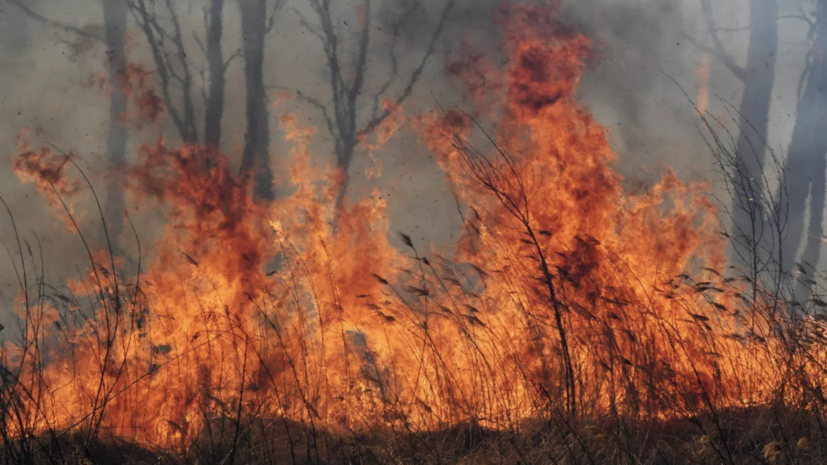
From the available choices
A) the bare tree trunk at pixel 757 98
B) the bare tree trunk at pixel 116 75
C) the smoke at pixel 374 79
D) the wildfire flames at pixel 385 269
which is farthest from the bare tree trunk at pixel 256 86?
the bare tree trunk at pixel 757 98

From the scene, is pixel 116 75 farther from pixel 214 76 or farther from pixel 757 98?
pixel 757 98

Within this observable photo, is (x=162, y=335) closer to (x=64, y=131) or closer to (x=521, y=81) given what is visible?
(x=64, y=131)

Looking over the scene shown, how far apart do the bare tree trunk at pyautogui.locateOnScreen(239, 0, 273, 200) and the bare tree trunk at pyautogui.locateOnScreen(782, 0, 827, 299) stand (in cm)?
326

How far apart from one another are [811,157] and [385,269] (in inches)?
111

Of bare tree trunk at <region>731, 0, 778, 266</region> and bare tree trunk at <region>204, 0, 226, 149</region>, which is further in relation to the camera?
bare tree trunk at <region>731, 0, 778, 266</region>

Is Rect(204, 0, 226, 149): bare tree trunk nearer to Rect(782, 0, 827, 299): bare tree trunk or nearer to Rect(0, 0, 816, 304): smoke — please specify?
Rect(0, 0, 816, 304): smoke

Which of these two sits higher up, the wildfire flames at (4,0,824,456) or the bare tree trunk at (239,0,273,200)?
the bare tree trunk at (239,0,273,200)

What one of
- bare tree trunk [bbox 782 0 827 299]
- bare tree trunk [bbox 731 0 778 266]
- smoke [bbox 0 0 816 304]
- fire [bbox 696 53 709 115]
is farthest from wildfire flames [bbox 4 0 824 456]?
bare tree trunk [bbox 782 0 827 299]

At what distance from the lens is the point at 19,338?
380cm

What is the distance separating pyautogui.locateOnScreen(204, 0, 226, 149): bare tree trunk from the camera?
12.6ft

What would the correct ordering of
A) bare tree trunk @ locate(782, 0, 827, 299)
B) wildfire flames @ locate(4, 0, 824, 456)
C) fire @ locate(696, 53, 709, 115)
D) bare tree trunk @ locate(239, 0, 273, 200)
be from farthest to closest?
bare tree trunk @ locate(782, 0, 827, 299) < fire @ locate(696, 53, 709, 115) < bare tree trunk @ locate(239, 0, 273, 200) < wildfire flames @ locate(4, 0, 824, 456)

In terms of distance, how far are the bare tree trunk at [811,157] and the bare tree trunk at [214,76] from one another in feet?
11.6

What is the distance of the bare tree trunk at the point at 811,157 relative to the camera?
4.15 m

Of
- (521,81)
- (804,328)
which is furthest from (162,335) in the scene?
(804,328)
